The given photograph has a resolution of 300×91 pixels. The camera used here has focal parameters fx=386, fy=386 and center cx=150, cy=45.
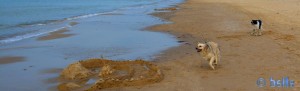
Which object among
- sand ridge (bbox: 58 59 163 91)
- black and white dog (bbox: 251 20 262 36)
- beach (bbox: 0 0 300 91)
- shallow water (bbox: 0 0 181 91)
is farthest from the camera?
black and white dog (bbox: 251 20 262 36)

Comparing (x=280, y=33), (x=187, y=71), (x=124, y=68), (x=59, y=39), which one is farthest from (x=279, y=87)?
(x=59, y=39)

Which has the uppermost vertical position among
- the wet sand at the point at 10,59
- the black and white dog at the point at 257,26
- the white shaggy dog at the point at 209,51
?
the white shaggy dog at the point at 209,51

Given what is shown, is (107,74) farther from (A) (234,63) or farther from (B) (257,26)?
(B) (257,26)

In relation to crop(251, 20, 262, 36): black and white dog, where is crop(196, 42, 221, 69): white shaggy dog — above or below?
above

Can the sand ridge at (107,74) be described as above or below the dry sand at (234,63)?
above

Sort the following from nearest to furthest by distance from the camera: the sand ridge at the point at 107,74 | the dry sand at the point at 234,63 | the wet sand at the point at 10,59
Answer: the dry sand at the point at 234,63 → the sand ridge at the point at 107,74 → the wet sand at the point at 10,59

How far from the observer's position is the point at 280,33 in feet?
48.4

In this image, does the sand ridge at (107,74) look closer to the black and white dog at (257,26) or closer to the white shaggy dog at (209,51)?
the white shaggy dog at (209,51)

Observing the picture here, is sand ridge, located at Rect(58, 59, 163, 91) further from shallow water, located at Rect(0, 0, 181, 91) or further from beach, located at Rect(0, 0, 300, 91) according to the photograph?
shallow water, located at Rect(0, 0, 181, 91)

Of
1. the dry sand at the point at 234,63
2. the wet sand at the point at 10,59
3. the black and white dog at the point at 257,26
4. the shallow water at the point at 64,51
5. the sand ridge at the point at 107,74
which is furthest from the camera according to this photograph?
the black and white dog at the point at 257,26

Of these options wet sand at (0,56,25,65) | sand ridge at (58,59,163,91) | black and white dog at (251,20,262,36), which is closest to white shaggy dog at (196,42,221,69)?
sand ridge at (58,59,163,91)

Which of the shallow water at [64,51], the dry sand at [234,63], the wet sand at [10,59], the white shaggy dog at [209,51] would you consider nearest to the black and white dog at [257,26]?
the dry sand at [234,63]

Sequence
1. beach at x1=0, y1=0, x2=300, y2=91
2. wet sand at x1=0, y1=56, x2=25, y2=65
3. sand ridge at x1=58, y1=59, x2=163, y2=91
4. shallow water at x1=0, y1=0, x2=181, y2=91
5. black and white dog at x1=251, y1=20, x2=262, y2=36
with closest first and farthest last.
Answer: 1. sand ridge at x1=58, y1=59, x2=163, y2=91
2. beach at x1=0, y1=0, x2=300, y2=91
3. shallow water at x1=0, y1=0, x2=181, y2=91
4. wet sand at x1=0, y1=56, x2=25, y2=65
5. black and white dog at x1=251, y1=20, x2=262, y2=36

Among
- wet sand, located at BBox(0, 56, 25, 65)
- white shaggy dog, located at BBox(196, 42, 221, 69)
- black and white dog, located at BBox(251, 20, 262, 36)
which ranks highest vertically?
white shaggy dog, located at BBox(196, 42, 221, 69)
